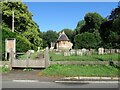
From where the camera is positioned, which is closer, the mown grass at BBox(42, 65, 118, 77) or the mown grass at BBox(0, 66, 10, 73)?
the mown grass at BBox(42, 65, 118, 77)

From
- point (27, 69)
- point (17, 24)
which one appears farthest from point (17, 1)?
point (27, 69)

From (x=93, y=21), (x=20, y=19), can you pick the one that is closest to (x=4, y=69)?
(x=20, y=19)

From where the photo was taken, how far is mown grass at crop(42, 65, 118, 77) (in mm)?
16328

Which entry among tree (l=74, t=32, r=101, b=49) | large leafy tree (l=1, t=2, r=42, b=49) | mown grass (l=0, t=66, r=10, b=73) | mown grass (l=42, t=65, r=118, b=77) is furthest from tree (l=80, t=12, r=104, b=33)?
mown grass (l=0, t=66, r=10, b=73)

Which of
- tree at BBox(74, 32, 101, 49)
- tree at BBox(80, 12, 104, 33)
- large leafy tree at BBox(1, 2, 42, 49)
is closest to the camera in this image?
large leafy tree at BBox(1, 2, 42, 49)

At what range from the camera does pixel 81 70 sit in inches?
679

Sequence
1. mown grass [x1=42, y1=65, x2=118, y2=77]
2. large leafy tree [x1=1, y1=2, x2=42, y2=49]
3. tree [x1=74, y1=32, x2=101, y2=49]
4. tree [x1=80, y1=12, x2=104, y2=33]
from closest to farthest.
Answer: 1. mown grass [x1=42, y1=65, x2=118, y2=77]
2. large leafy tree [x1=1, y1=2, x2=42, y2=49]
3. tree [x1=74, y1=32, x2=101, y2=49]
4. tree [x1=80, y1=12, x2=104, y2=33]

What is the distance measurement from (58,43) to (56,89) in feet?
310

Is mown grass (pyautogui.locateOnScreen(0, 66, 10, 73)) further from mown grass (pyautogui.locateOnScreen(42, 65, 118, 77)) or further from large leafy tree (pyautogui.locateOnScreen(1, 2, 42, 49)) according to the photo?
large leafy tree (pyautogui.locateOnScreen(1, 2, 42, 49))

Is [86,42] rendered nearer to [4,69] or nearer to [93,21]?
[93,21]

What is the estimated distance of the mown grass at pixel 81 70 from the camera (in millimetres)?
16328

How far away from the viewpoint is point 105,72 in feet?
54.5

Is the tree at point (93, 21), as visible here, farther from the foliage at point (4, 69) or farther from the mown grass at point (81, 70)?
the foliage at point (4, 69)

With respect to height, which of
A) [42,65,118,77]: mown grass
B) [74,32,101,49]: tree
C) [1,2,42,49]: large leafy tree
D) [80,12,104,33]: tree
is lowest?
[42,65,118,77]: mown grass
